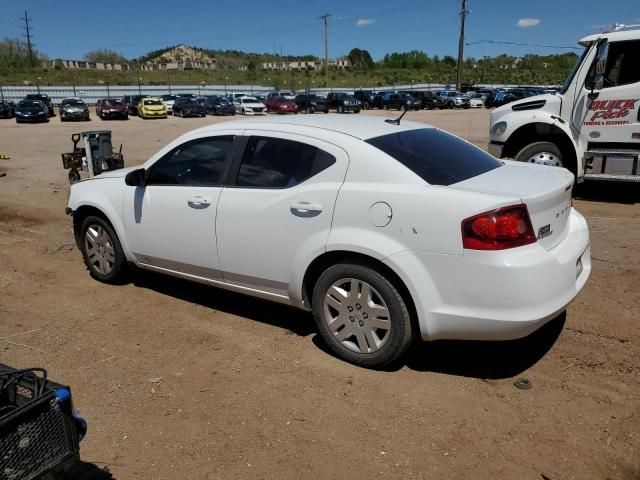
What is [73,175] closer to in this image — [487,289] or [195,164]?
[195,164]

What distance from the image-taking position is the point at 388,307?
3.36 m

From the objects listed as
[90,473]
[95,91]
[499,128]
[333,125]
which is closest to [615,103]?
[499,128]

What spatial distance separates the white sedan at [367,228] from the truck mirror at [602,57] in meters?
4.78

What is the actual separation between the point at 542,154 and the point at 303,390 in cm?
685

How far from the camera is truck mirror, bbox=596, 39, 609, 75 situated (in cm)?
782

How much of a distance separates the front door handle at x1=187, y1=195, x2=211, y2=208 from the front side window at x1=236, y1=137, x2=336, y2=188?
305 mm

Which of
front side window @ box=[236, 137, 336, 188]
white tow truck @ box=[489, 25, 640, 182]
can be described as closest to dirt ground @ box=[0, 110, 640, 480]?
front side window @ box=[236, 137, 336, 188]

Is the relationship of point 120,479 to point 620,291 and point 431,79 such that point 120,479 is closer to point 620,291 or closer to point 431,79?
point 620,291

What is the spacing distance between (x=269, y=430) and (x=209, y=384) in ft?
2.15

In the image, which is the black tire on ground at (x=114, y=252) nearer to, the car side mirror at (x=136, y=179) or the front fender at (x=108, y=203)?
the front fender at (x=108, y=203)

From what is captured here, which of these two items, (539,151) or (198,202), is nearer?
(198,202)

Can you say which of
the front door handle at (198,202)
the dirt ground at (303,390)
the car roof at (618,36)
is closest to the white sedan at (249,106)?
the car roof at (618,36)

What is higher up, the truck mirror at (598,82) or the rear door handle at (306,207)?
the truck mirror at (598,82)

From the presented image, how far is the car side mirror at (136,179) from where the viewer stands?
4523mm
